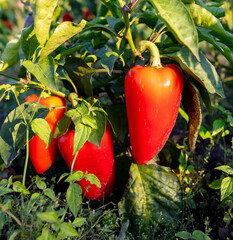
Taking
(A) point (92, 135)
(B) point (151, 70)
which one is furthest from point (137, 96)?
(A) point (92, 135)

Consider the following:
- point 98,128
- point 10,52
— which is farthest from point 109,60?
point 10,52

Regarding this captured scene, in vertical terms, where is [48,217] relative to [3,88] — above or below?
below

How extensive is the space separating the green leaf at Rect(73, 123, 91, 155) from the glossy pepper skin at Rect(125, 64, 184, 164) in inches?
6.0

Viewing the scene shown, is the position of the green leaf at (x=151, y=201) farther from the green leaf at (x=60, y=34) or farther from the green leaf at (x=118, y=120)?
A: the green leaf at (x=60, y=34)

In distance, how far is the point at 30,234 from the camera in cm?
81

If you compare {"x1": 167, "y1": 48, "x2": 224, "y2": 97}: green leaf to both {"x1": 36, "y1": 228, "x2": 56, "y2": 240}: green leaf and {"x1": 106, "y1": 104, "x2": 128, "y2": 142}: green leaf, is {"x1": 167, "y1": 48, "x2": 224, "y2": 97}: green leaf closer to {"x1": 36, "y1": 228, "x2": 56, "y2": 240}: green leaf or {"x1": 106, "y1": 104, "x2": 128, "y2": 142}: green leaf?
{"x1": 106, "y1": 104, "x2": 128, "y2": 142}: green leaf

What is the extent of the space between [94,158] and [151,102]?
313 mm

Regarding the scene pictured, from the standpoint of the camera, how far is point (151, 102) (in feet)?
3.17

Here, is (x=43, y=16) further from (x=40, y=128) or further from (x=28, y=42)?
(x=40, y=128)

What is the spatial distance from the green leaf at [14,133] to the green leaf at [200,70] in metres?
0.47

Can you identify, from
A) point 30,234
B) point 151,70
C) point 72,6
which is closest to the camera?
point 30,234

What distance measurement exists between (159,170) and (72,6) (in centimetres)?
329

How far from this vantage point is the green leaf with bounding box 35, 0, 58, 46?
34.1 inches

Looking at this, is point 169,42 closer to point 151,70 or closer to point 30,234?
point 151,70
